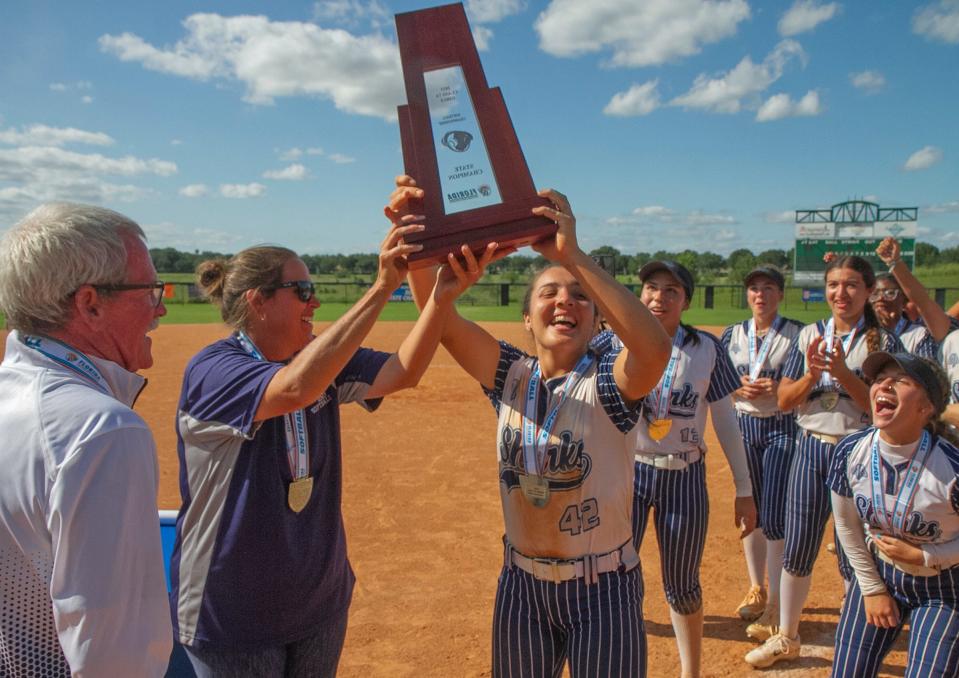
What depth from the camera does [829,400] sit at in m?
4.67

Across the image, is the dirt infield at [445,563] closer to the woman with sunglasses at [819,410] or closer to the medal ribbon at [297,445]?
the woman with sunglasses at [819,410]

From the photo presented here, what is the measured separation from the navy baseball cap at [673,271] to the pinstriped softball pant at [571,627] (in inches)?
88.9

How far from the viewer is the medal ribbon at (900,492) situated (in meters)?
3.13

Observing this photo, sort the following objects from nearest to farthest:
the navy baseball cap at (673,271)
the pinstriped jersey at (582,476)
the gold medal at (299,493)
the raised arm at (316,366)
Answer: the raised arm at (316,366)
the gold medal at (299,493)
the pinstriped jersey at (582,476)
the navy baseball cap at (673,271)

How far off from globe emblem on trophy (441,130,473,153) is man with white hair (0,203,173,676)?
4.20 feet

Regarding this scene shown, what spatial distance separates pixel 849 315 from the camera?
479 cm

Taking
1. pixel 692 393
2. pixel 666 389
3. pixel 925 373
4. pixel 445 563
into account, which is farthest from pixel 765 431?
pixel 445 563

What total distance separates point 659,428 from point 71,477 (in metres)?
3.44

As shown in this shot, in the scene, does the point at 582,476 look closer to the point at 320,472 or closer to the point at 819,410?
the point at 320,472

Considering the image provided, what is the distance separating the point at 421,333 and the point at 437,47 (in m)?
1.12

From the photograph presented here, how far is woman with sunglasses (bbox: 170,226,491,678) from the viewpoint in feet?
7.58

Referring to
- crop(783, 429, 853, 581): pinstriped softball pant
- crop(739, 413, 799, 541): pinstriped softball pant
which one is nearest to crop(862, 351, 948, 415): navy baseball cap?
crop(783, 429, 853, 581): pinstriped softball pant

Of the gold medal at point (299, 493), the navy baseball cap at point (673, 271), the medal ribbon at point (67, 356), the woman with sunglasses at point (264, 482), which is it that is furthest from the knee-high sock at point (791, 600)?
the medal ribbon at point (67, 356)

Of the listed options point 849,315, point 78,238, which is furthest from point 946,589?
point 78,238
